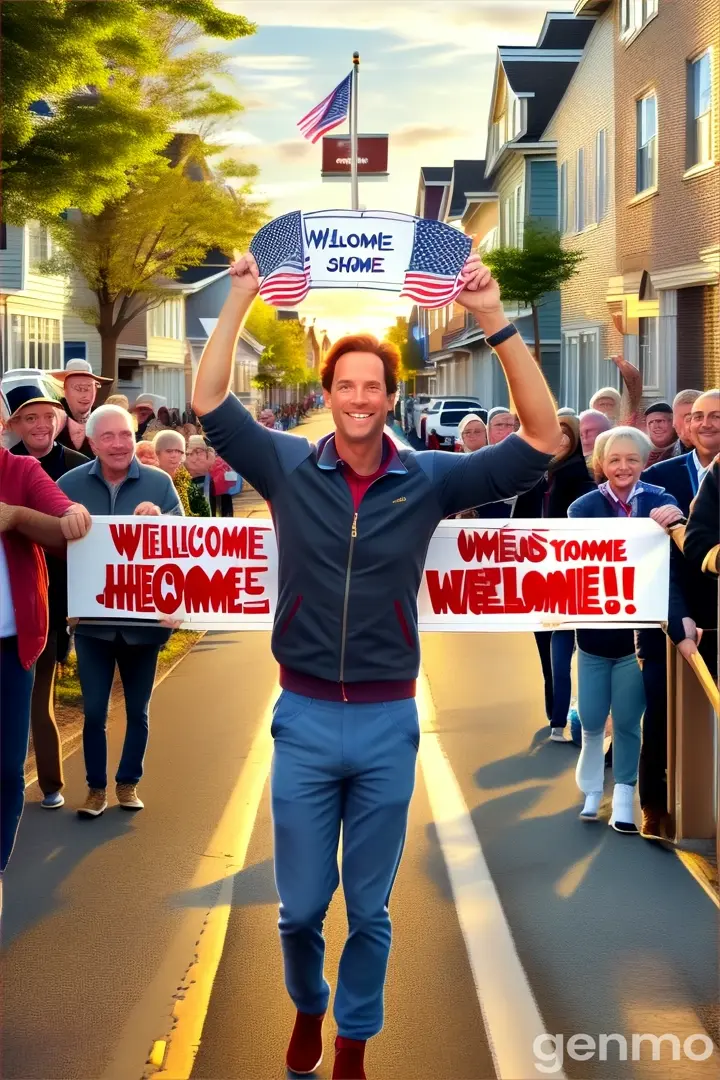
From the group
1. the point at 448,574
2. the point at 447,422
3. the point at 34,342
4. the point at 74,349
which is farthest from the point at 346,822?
the point at 74,349

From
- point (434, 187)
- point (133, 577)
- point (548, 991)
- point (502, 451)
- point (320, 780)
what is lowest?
point (548, 991)

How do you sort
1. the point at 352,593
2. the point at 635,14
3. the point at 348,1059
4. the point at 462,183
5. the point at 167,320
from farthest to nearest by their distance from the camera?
the point at 462,183 < the point at 167,320 < the point at 635,14 < the point at 348,1059 < the point at 352,593

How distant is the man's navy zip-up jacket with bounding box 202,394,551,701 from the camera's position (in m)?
4.47

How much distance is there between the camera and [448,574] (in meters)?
6.21

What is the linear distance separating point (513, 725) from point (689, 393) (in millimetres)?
2718

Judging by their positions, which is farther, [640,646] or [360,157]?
[360,157]

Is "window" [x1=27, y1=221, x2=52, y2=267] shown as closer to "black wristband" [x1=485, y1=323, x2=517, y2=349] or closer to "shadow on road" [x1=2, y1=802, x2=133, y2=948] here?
"shadow on road" [x1=2, y1=802, x2=133, y2=948]

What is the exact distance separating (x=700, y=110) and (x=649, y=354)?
159 inches

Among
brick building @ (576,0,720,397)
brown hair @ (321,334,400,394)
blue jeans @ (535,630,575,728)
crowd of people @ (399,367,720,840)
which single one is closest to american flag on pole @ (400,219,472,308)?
brown hair @ (321,334,400,394)

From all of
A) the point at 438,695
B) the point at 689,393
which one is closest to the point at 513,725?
the point at 438,695

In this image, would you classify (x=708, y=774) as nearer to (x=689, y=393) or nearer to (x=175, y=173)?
(x=689, y=393)

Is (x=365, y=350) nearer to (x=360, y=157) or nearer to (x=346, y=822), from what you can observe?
(x=346, y=822)

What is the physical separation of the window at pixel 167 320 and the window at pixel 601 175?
30.2 m

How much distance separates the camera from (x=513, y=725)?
10242 mm
